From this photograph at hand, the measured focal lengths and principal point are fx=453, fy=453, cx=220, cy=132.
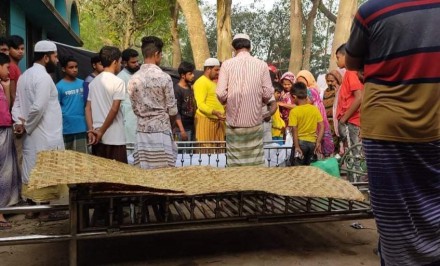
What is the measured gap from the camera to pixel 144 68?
4.21m

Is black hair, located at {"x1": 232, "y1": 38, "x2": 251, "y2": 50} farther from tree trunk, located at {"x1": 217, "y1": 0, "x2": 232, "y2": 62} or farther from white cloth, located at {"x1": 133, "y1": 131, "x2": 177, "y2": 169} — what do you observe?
tree trunk, located at {"x1": 217, "y1": 0, "x2": 232, "y2": 62}

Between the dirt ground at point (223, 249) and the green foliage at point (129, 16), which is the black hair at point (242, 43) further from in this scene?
the green foliage at point (129, 16)

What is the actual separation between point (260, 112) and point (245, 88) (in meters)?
0.29

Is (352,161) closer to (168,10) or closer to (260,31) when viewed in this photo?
(168,10)

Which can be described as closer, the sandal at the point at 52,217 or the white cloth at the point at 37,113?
the white cloth at the point at 37,113

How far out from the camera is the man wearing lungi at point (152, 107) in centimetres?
416

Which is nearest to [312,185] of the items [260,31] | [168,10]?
[168,10]

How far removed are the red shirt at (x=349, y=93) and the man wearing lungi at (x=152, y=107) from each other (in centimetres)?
199

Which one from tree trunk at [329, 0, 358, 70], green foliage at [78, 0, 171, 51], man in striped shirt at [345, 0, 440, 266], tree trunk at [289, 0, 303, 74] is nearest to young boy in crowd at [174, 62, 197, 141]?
man in striped shirt at [345, 0, 440, 266]

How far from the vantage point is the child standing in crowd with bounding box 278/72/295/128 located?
713cm

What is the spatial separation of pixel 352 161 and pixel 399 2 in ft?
8.54

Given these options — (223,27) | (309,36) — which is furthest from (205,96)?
(309,36)

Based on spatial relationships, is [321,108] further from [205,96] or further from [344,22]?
[344,22]

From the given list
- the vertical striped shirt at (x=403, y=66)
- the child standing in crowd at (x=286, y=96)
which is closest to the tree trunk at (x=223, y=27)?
the child standing in crowd at (x=286, y=96)
